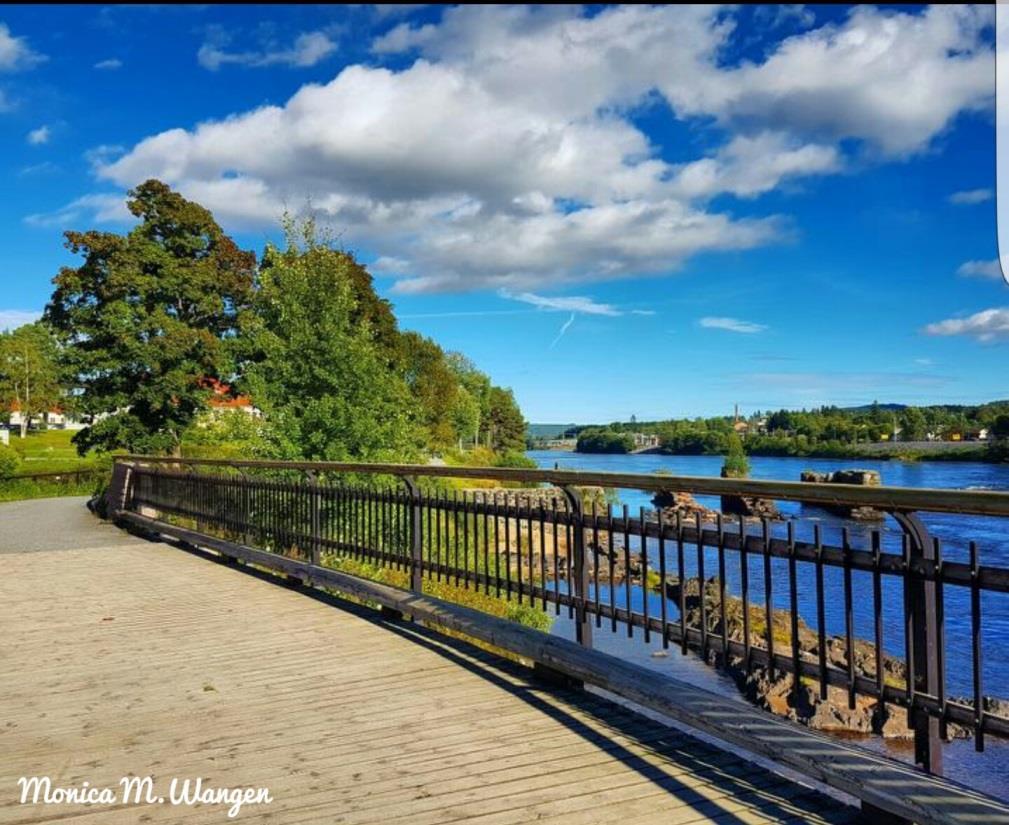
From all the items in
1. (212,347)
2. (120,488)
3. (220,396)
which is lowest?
(120,488)

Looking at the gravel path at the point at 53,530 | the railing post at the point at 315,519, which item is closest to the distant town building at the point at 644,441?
the gravel path at the point at 53,530

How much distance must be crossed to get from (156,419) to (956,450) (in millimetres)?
86522

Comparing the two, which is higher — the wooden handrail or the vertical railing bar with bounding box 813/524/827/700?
the wooden handrail

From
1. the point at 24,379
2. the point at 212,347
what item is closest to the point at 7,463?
the point at 212,347

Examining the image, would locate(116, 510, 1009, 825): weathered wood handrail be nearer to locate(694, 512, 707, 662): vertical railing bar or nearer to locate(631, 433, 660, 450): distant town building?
locate(694, 512, 707, 662): vertical railing bar

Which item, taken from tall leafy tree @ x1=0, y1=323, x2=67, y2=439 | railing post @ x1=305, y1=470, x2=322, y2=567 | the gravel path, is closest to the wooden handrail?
railing post @ x1=305, y1=470, x2=322, y2=567

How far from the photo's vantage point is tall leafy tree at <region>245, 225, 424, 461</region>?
20109 mm

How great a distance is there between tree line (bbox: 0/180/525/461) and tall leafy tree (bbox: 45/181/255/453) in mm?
39

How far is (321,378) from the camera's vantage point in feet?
69.0

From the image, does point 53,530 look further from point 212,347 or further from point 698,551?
point 698,551

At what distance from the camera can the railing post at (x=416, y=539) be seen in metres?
7.04

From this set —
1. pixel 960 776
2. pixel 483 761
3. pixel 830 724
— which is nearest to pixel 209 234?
pixel 830 724

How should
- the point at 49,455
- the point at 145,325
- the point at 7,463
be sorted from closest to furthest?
the point at 145,325 < the point at 7,463 < the point at 49,455

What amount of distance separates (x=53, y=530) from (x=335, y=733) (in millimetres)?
15465
